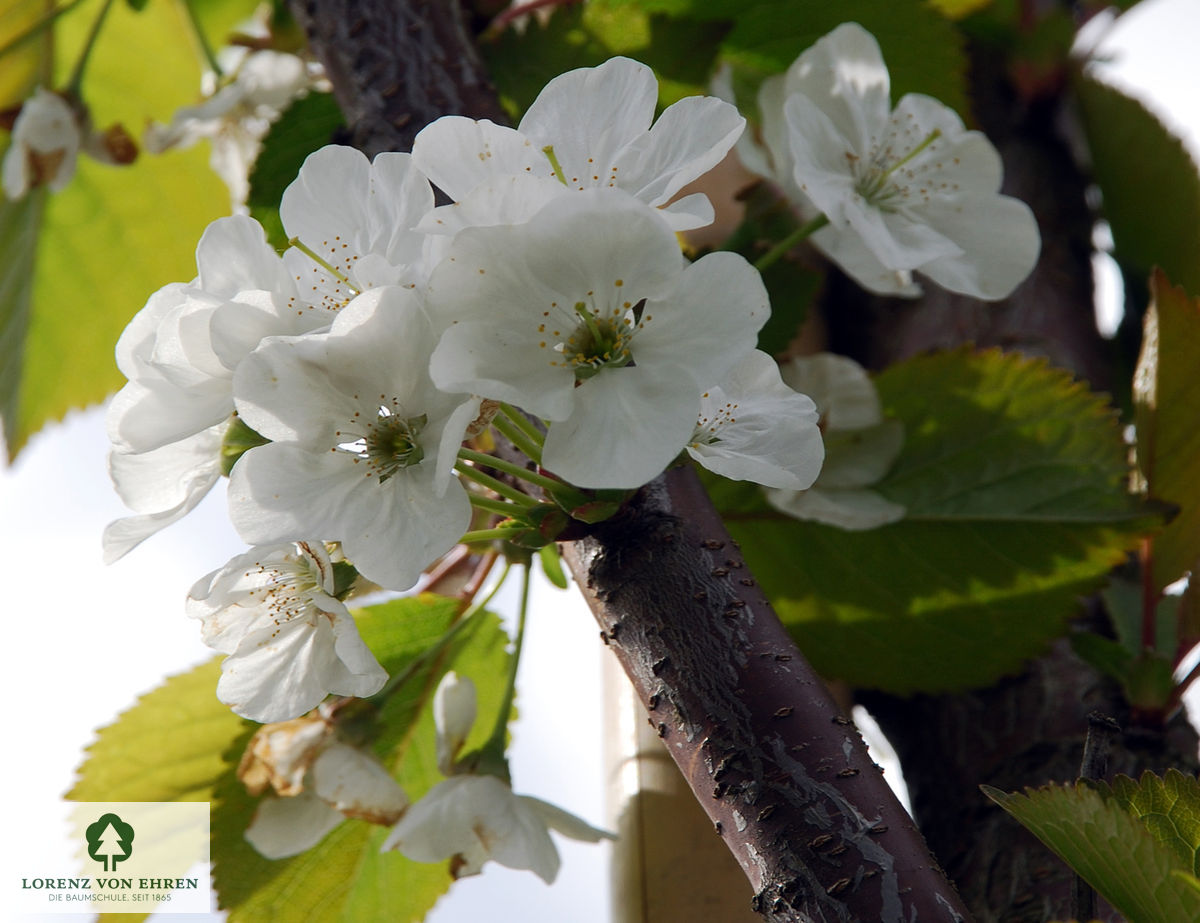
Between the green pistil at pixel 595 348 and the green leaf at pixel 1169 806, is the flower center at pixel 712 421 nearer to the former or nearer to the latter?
the green pistil at pixel 595 348

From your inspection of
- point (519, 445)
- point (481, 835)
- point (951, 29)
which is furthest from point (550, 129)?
point (951, 29)

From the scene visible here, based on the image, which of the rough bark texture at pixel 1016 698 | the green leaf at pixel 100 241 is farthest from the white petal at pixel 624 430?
the green leaf at pixel 100 241

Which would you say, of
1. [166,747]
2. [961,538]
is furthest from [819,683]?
A: [166,747]

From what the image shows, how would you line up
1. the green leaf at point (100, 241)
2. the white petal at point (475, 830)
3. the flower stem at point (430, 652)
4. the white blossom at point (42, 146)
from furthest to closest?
the green leaf at point (100, 241) → the white blossom at point (42, 146) → the flower stem at point (430, 652) → the white petal at point (475, 830)

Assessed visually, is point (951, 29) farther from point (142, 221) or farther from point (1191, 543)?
point (142, 221)

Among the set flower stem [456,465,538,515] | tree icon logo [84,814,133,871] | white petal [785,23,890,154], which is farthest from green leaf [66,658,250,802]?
white petal [785,23,890,154]
